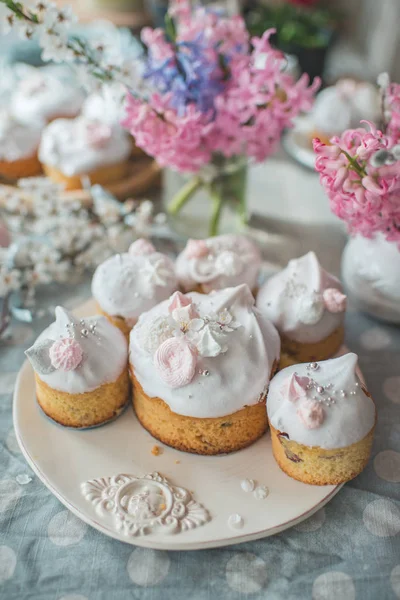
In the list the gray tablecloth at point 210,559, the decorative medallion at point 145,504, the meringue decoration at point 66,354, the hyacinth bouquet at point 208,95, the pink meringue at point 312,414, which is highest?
the hyacinth bouquet at point 208,95

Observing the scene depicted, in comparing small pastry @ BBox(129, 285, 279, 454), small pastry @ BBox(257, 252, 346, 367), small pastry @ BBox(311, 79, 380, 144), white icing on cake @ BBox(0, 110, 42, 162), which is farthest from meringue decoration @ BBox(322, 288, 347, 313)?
white icing on cake @ BBox(0, 110, 42, 162)

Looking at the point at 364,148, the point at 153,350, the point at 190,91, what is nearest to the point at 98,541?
the point at 153,350

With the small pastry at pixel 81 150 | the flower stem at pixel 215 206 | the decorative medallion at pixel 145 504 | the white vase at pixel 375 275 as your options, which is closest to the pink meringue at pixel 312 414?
the decorative medallion at pixel 145 504

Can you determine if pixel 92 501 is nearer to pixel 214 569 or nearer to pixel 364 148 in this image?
pixel 214 569

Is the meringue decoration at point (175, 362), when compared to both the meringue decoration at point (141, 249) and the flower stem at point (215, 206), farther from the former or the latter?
the flower stem at point (215, 206)

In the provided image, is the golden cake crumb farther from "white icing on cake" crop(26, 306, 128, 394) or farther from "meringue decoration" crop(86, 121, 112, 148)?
"meringue decoration" crop(86, 121, 112, 148)

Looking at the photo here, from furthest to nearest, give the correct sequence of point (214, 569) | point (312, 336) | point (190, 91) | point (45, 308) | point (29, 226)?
point (29, 226) → point (45, 308) → point (190, 91) → point (312, 336) → point (214, 569)
